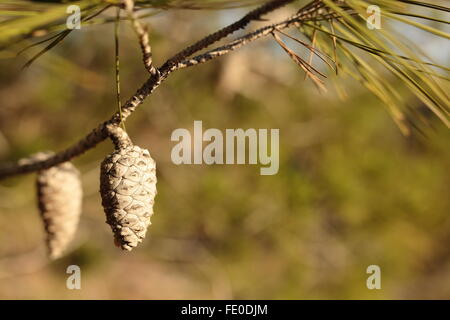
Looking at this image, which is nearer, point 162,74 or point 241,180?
point 162,74

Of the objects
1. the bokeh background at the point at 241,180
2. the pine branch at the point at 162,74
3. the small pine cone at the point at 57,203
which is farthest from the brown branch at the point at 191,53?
the bokeh background at the point at 241,180

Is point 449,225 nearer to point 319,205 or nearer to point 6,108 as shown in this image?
point 319,205
